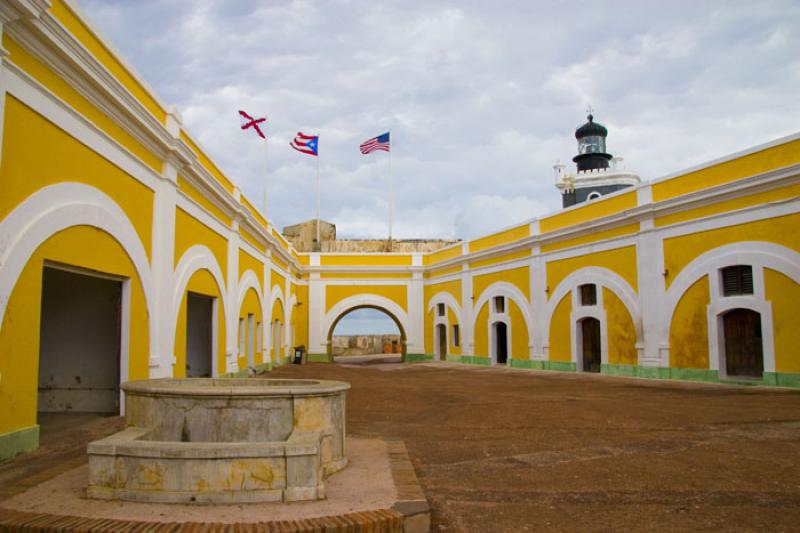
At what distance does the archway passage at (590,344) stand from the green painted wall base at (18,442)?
15.2m

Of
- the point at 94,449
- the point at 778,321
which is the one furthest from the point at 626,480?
the point at 778,321

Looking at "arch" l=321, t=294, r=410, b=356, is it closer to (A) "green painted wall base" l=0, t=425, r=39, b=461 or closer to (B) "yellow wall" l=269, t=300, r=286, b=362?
(B) "yellow wall" l=269, t=300, r=286, b=362

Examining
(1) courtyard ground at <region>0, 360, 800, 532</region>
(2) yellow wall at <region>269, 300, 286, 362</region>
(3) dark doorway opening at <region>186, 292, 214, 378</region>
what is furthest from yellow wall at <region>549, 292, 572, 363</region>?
(3) dark doorway opening at <region>186, 292, 214, 378</region>

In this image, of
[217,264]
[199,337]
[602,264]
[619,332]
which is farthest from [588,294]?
[199,337]

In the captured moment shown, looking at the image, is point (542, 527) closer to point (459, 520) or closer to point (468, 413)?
point (459, 520)

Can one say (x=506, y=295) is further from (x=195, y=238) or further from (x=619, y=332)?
(x=195, y=238)

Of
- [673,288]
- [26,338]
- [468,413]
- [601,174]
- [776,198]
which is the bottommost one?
[468,413]

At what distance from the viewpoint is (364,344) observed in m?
38.8

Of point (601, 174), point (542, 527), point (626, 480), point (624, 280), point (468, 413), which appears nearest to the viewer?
point (542, 527)

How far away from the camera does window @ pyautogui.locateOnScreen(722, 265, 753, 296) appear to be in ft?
43.6

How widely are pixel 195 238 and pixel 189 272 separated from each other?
0.85 metres

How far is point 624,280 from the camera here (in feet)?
54.3

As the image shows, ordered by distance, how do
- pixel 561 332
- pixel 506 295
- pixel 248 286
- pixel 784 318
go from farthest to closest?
pixel 506 295, pixel 561 332, pixel 248 286, pixel 784 318

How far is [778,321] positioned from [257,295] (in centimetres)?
1326
